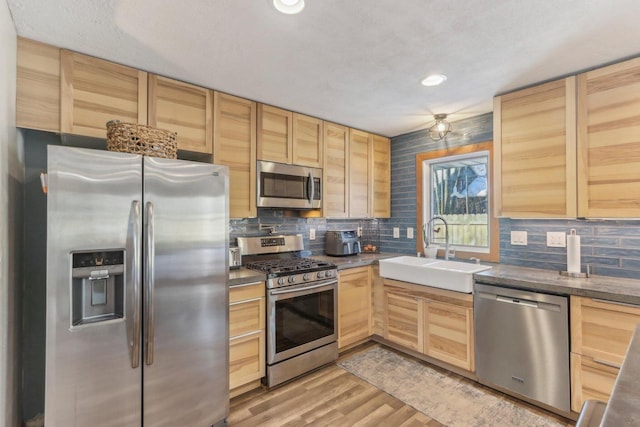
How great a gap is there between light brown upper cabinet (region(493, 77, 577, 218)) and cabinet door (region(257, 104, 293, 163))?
1.82 meters

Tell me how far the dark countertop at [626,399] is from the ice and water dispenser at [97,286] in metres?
1.89

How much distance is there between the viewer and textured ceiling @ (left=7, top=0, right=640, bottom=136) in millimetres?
1432

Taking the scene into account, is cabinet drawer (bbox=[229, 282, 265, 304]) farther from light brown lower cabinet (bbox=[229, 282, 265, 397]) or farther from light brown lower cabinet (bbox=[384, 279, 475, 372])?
light brown lower cabinet (bbox=[384, 279, 475, 372])

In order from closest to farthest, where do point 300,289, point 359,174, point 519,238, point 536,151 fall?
point 536,151
point 300,289
point 519,238
point 359,174

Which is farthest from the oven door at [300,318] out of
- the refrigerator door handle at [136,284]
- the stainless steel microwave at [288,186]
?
the refrigerator door handle at [136,284]

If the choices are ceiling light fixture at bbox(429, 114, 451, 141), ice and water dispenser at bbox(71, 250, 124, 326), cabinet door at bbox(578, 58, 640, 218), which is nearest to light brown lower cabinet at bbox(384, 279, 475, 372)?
cabinet door at bbox(578, 58, 640, 218)

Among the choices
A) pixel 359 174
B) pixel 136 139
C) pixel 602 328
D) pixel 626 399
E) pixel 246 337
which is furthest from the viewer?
pixel 359 174

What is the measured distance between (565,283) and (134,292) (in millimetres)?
2673

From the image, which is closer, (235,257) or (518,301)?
(518,301)

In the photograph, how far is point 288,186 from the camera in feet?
9.05

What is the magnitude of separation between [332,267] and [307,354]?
0.76 metres

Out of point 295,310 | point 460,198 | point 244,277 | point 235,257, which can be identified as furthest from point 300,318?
point 460,198

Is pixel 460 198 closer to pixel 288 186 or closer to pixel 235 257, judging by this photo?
pixel 288 186

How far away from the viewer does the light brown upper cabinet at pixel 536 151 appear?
2119 mm
